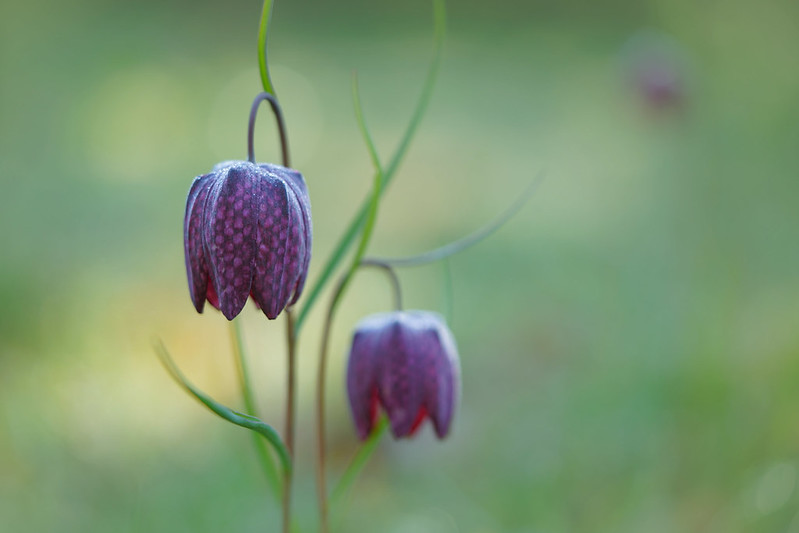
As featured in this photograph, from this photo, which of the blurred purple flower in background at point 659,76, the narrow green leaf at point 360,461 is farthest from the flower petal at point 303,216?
the blurred purple flower in background at point 659,76

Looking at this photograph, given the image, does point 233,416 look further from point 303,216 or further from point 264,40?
point 264,40

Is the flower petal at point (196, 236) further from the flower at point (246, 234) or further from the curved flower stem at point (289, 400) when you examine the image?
the curved flower stem at point (289, 400)

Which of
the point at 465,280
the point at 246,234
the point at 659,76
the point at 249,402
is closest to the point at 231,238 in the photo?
the point at 246,234

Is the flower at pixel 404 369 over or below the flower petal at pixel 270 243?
below

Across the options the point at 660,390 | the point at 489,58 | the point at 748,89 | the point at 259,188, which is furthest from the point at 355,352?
the point at 489,58

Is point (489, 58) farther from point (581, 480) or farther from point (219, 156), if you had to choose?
point (581, 480)

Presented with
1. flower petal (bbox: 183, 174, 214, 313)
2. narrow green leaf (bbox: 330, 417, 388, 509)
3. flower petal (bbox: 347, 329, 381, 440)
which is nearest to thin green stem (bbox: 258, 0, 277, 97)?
flower petal (bbox: 183, 174, 214, 313)

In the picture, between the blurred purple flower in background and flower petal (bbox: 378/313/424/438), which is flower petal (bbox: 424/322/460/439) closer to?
flower petal (bbox: 378/313/424/438)
